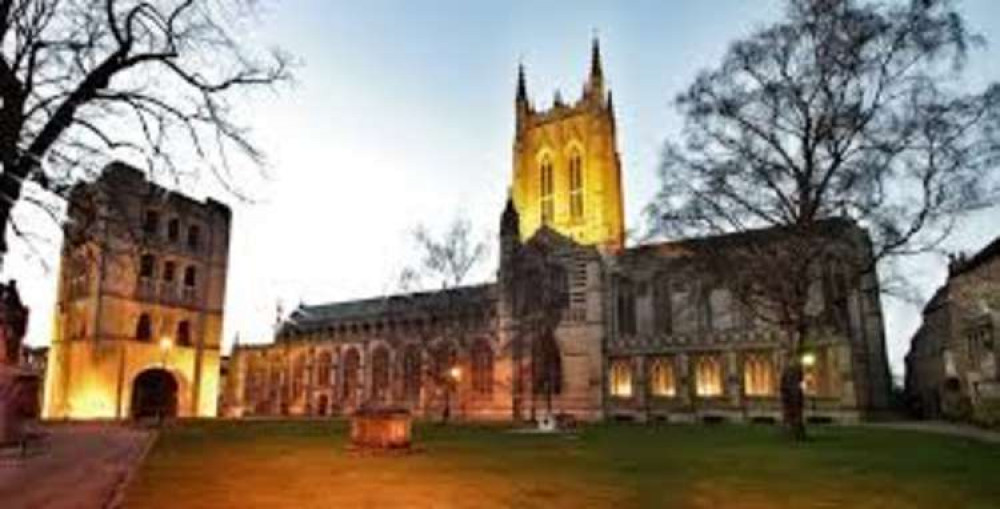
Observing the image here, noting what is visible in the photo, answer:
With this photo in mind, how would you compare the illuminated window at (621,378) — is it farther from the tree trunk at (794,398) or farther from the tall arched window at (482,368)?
the tree trunk at (794,398)

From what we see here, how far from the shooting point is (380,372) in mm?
74188

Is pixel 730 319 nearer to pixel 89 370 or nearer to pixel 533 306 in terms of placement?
pixel 533 306

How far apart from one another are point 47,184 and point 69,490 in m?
6.41

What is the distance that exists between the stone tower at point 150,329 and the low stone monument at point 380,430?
2345 cm

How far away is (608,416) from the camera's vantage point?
56906mm

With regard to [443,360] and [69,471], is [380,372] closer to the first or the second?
[443,360]

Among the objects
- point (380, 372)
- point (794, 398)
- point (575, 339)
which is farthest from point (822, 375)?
point (380, 372)

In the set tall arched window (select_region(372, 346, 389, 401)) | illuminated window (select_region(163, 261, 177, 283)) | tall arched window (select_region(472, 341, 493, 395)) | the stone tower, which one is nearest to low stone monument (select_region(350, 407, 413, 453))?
the stone tower

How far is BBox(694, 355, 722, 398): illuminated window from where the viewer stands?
5406cm

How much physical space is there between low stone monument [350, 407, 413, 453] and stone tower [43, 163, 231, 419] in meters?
23.4

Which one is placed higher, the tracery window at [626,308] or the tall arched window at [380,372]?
the tracery window at [626,308]

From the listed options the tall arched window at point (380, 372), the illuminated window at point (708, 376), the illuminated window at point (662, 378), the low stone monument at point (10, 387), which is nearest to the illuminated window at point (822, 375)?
the illuminated window at point (708, 376)

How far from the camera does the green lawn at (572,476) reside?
11.2 meters

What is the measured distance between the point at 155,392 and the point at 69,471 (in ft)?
115
